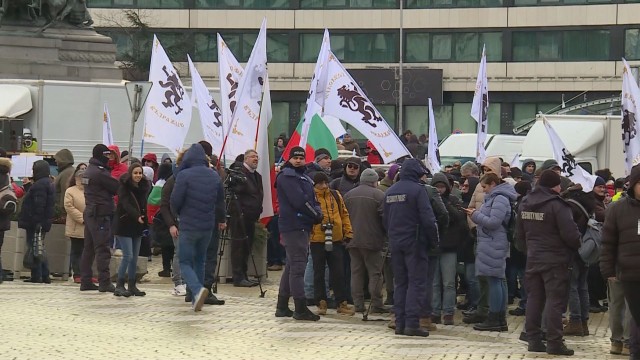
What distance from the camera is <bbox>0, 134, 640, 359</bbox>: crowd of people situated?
15.7m

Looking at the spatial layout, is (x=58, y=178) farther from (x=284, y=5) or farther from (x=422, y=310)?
(x=284, y=5)

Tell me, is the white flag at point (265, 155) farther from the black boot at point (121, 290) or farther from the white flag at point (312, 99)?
the white flag at point (312, 99)

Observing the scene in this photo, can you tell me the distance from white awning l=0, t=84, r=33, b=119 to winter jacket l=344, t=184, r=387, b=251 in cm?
1422

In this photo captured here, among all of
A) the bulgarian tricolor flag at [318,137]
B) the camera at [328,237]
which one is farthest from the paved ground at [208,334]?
the bulgarian tricolor flag at [318,137]

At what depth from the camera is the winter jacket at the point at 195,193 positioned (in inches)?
714

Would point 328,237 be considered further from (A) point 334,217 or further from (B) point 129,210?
(B) point 129,210

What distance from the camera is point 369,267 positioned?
19.0 meters

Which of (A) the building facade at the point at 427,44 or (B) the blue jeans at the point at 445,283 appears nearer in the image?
(B) the blue jeans at the point at 445,283

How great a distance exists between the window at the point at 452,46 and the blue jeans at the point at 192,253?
167 feet

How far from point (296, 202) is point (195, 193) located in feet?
3.87

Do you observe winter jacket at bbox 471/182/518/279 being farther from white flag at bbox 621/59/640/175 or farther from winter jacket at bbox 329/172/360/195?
white flag at bbox 621/59/640/175

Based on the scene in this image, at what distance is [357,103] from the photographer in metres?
22.8

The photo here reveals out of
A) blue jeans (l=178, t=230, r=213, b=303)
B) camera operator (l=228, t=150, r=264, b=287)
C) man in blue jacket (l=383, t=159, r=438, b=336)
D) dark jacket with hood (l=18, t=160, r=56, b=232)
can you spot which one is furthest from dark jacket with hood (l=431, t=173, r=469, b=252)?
dark jacket with hood (l=18, t=160, r=56, b=232)

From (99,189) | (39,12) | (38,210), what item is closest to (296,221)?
(99,189)
